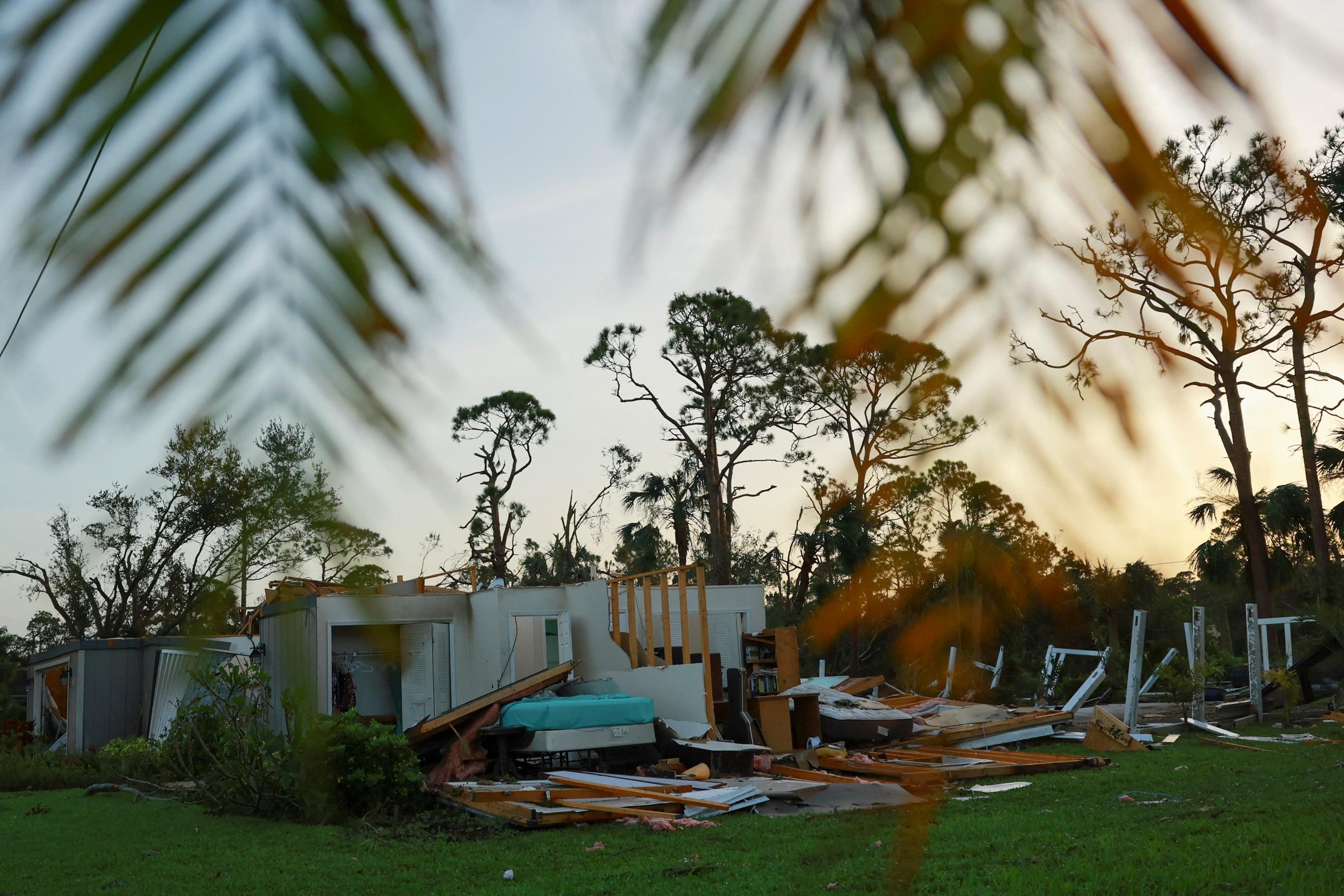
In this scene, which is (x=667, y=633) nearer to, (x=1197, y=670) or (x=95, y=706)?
(x=1197, y=670)

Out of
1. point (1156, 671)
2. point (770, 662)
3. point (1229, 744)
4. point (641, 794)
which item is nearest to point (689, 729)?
point (770, 662)

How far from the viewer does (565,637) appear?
13.5 meters

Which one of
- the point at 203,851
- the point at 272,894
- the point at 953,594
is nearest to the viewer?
the point at 953,594

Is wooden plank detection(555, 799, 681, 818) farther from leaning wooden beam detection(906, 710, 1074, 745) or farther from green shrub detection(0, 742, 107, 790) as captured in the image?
green shrub detection(0, 742, 107, 790)

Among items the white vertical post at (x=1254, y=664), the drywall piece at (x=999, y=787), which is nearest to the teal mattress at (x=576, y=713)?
the drywall piece at (x=999, y=787)

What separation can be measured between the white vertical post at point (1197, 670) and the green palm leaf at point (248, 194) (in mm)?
13014

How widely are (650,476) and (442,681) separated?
11.8 metres

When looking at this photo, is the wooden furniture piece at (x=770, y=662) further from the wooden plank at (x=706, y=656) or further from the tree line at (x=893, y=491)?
the tree line at (x=893, y=491)

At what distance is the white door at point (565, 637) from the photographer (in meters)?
13.3

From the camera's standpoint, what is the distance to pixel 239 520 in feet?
1.60

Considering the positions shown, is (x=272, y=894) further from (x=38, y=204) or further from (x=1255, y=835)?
(x=38, y=204)

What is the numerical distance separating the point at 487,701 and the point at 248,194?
10.8m

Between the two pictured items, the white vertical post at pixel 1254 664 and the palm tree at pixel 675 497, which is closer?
the palm tree at pixel 675 497

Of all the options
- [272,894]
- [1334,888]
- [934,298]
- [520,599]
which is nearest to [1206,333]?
[934,298]
